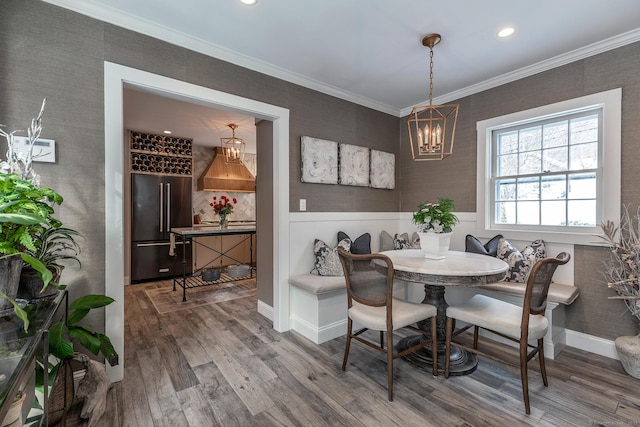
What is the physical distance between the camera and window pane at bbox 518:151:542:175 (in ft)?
10.0

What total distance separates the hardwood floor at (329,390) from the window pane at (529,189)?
1.45 m

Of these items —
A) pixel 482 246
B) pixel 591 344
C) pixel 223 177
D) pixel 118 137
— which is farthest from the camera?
pixel 223 177

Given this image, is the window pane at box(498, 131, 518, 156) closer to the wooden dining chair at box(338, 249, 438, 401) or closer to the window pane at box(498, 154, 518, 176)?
the window pane at box(498, 154, 518, 176)

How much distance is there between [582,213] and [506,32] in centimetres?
175

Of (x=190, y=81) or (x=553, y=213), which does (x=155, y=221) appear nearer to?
(x=190, y=81)

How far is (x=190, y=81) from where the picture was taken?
2.49m

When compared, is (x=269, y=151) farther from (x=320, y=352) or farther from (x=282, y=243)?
(x=320, y=352)

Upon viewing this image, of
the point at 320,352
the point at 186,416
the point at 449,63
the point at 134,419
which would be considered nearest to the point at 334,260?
the point at 320,352

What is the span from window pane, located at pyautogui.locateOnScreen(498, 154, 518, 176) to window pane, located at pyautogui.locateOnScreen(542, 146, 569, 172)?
25cm

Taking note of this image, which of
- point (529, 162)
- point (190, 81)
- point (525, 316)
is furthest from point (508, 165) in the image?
point (190, 81)

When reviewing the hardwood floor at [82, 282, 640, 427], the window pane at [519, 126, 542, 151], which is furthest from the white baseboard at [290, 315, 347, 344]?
the window pane at [519, 126, 542, 151]

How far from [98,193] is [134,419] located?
1.47 meters

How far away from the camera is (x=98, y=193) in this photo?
210 centimetres

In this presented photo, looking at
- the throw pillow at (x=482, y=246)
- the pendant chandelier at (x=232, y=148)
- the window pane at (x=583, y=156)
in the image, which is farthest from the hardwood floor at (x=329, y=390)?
the pendant chandelier at (x=232, y=148)
